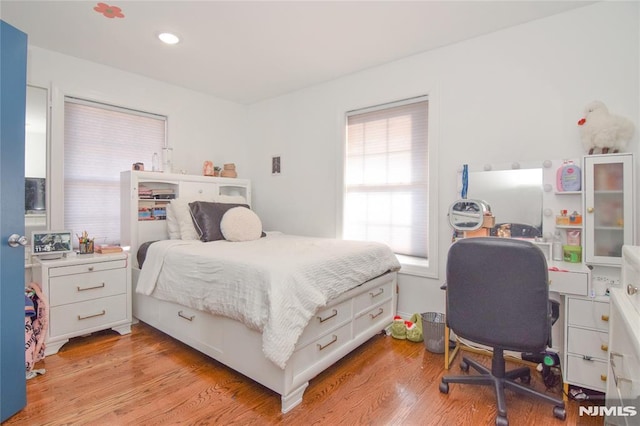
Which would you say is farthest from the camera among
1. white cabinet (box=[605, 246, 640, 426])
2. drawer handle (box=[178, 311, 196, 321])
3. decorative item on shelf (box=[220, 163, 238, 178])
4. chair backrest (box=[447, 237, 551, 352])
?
decorative item on shelf (box=[220, 163, 238, 178])

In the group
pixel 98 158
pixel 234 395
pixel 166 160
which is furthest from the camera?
pixel 166 160

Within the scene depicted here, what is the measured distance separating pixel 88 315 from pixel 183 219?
1046mm

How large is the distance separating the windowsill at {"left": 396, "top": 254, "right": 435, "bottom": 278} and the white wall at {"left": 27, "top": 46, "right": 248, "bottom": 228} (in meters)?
2.51

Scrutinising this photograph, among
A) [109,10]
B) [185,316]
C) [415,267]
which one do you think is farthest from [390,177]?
[109,10]

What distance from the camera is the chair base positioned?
1.61 metres

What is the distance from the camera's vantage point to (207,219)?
2.92 m

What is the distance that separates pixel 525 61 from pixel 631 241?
145 centimetres

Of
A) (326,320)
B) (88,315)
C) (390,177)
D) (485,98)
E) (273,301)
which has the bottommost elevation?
(88,315)

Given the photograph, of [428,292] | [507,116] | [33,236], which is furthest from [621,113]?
[33,236]

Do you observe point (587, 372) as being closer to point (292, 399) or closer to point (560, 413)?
point (560, 413)

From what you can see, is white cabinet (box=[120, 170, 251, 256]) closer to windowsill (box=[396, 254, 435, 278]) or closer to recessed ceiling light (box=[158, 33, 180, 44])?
recessed ceiling light (box=[158, 33, 180, 44])

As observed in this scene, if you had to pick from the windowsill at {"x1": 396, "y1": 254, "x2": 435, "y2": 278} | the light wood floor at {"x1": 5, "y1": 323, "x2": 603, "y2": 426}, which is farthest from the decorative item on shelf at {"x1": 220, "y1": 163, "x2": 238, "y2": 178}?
the windowsill at {"x1": 396, "y1": 254, "x2": 435, "y2": 278}

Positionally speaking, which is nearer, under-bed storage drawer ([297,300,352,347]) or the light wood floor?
the light wood floor

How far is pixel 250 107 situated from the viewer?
4.26m
